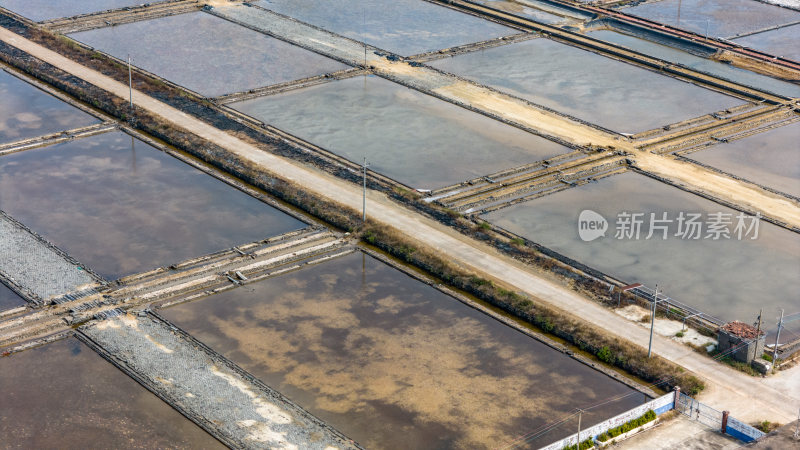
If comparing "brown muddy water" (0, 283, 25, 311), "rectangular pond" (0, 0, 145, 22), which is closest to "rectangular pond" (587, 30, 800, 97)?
"rectangular pond" (0, 0, 145, 22)

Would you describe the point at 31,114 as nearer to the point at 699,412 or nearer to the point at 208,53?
the point at 208,53

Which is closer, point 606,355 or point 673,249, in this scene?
point 606,355

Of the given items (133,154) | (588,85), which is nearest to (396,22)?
(588,85)

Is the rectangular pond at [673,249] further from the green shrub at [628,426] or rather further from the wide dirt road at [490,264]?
the green shrub at [628,426]

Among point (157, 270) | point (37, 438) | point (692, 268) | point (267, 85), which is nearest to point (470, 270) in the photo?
point (692, 268)

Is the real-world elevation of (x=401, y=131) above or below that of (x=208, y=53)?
below

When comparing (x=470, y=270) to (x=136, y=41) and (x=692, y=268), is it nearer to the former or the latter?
(x=692, y=268)
